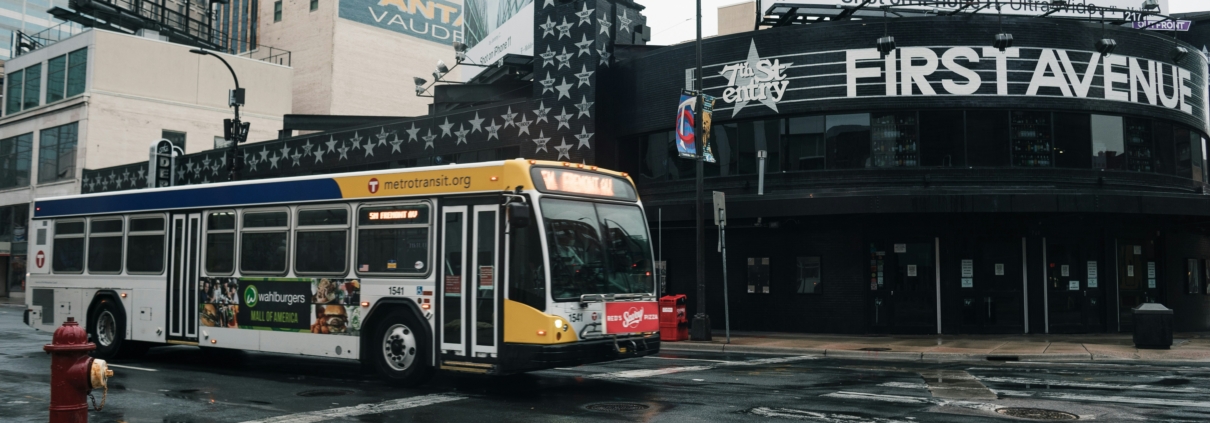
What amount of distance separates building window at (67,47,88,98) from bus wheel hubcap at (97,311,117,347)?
121ft

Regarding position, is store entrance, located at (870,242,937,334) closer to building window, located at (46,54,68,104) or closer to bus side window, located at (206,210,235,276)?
bus side window, located at (206,210,235,276)

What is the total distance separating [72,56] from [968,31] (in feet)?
147

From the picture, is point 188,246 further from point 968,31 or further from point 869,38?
point 968,31

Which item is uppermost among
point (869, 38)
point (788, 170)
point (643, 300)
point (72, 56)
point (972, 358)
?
point (72, 56)

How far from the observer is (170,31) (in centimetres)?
5266

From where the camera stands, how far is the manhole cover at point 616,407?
10078 millimetres

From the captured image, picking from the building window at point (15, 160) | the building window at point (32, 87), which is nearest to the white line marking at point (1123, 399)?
the building window at point (32, 87)

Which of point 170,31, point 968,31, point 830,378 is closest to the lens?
point 830,378

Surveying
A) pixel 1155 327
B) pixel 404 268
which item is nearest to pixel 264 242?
pixel 404 268

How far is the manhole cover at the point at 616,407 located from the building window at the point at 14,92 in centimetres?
5516

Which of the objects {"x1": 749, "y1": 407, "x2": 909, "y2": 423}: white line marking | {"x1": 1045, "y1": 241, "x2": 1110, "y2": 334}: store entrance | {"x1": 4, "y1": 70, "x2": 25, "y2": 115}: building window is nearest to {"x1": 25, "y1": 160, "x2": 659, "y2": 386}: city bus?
{"x1": 749, "y1": 407, "x2": 909, "y2": 423}: white line marking

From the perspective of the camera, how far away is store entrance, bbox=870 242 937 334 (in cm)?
2233

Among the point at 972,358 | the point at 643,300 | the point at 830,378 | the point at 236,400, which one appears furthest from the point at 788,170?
the point at 236,400

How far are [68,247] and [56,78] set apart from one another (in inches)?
1550
